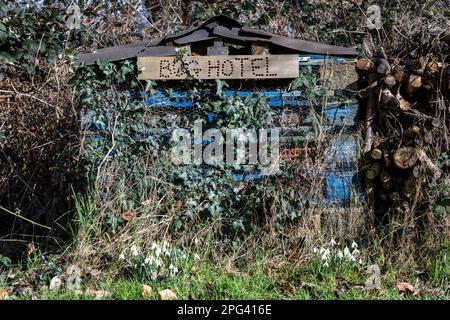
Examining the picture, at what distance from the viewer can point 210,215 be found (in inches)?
230

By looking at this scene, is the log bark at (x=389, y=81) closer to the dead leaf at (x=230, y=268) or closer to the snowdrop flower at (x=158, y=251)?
the dead leaf at (x=230, y=268)

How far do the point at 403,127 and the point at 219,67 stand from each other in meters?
1.98

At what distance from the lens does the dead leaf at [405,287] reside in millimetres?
5012

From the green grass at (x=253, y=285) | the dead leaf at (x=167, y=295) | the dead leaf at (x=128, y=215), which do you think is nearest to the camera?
the dead leaf at (x=167, y=295)

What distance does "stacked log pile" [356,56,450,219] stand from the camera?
589 cm

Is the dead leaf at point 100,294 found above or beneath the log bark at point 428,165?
beneath

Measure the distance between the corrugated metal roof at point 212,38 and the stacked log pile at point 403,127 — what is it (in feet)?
1.61

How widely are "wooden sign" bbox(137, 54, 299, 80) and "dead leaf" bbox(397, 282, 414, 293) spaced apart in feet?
7.21

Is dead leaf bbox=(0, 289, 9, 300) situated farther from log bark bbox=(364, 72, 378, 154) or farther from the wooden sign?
log bark bbox=(364, 72, 378, 154)

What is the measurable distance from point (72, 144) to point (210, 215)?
70.0 inches

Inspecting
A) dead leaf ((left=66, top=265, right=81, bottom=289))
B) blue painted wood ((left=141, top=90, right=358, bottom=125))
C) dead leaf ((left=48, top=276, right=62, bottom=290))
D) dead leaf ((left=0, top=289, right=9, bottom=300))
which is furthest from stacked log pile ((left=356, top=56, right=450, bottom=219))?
dead leaf ((left=0, top=289, right=9, bottom=300))

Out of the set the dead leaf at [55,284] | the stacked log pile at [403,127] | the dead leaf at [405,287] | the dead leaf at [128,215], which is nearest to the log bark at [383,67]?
the stacked log pile at [403,127]

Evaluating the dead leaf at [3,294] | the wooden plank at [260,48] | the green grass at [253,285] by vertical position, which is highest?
the wooden plank at [260,48]
